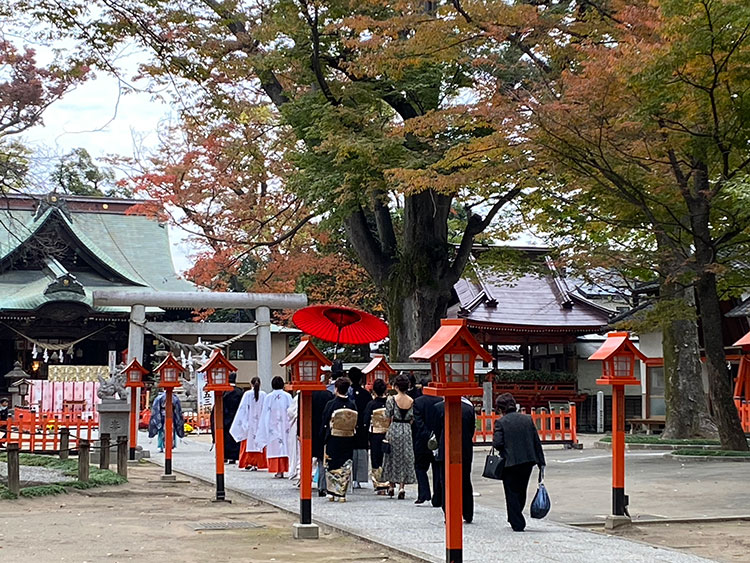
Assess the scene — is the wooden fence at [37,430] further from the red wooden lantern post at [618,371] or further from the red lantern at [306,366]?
the red wooden lantern post at [618,371]

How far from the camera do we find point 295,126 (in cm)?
2156

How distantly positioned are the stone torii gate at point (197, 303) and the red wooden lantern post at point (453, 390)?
1578 cm

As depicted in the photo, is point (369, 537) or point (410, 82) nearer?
point (369, 537)

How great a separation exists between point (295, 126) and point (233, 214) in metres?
8.96

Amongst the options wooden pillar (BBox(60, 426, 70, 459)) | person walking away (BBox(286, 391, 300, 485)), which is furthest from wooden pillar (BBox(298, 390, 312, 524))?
wooden pillar (BBox(60, 426, 70, 459))

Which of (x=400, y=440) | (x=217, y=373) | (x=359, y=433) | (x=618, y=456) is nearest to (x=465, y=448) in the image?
(x=618, y=456)

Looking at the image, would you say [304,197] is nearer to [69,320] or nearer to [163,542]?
[163,542]

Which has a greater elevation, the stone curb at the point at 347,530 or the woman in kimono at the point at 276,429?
the woman in kimono at the point at 276,429

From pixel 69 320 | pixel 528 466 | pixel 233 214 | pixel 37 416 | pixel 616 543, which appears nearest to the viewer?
pixel 616 543

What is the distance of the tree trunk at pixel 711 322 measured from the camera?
55.2ft

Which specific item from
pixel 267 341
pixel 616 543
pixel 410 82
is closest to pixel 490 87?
pixel 410 82

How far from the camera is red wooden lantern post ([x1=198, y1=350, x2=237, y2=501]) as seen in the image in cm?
1359

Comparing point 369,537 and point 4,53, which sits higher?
point 4,53

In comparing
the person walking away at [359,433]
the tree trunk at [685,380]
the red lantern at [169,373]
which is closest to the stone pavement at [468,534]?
the person walking away at [359,433]
